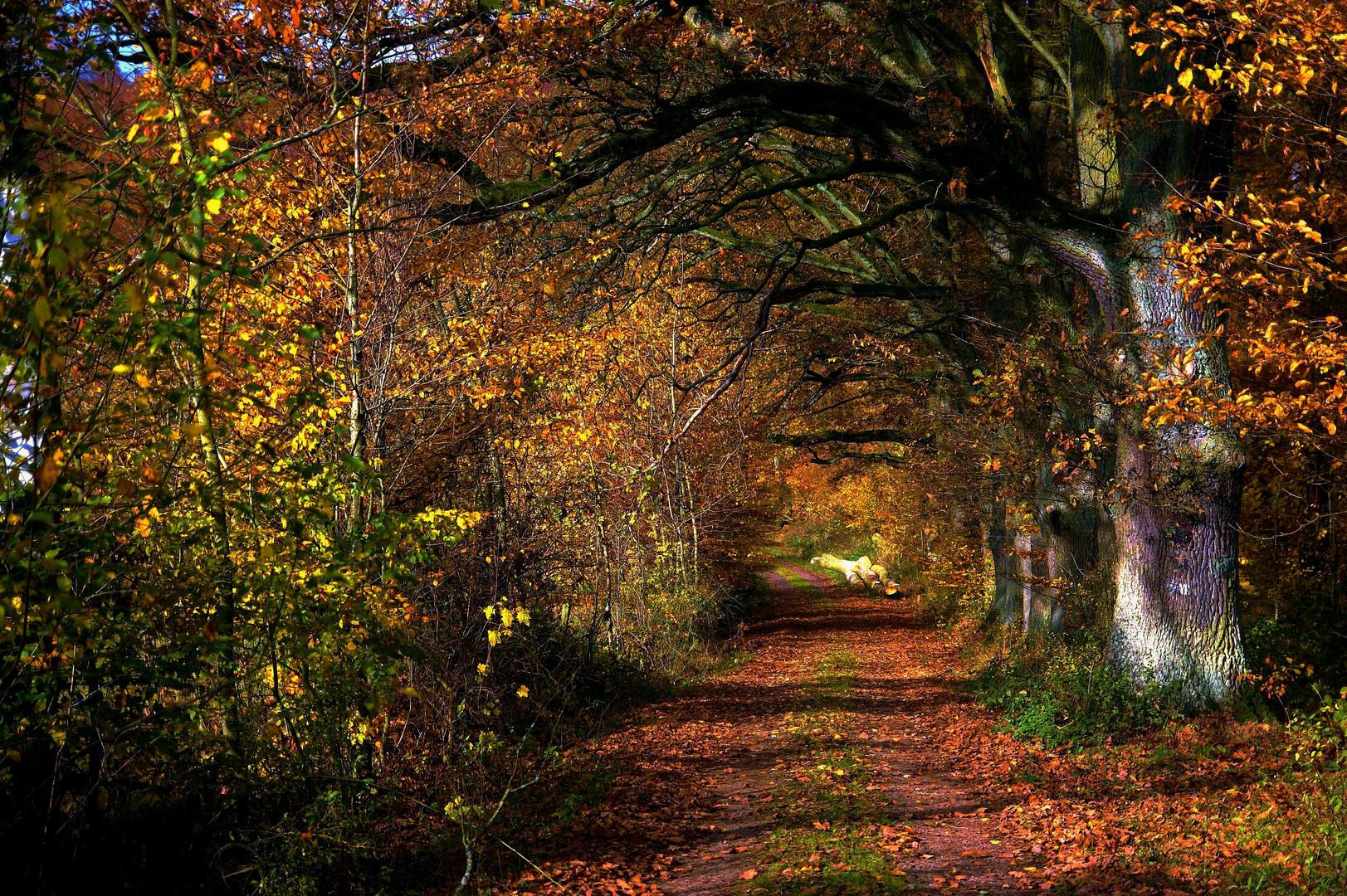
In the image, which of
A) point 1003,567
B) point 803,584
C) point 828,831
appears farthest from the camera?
point 803,584

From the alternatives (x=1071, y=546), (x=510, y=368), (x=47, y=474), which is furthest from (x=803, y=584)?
(x=47, y=474)

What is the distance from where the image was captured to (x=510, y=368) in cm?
1137

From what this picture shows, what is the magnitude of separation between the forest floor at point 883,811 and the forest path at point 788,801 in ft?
0.09

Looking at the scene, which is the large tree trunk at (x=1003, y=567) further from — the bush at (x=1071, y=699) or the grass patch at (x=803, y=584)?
the grass patch at (x=803, y=584)

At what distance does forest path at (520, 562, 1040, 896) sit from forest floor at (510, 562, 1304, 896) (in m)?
0.03

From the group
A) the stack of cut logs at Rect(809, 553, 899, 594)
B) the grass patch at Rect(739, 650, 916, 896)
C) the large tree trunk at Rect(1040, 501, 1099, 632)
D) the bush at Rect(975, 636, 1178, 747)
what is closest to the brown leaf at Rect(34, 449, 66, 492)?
the grass patch at Rect(739, 650, 916, 896)

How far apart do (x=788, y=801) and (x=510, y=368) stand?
5.85 m

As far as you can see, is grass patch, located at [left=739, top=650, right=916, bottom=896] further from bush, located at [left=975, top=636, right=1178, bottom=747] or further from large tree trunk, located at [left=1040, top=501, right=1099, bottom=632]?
large tree trunk, located at [left=1040, top=501, right=1099, bottom=632]

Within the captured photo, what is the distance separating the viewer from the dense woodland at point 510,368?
13.3ft

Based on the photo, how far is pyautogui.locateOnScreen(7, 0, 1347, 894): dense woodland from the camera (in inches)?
159

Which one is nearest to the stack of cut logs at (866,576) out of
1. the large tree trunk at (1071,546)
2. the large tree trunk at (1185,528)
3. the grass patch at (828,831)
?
the large tree trunk at (1071,546)

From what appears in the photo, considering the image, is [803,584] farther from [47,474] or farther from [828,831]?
[47,474]

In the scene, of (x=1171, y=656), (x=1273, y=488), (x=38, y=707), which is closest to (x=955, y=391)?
(x=1273, y=488)

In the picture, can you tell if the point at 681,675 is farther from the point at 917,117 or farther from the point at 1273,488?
the point at 917,117
